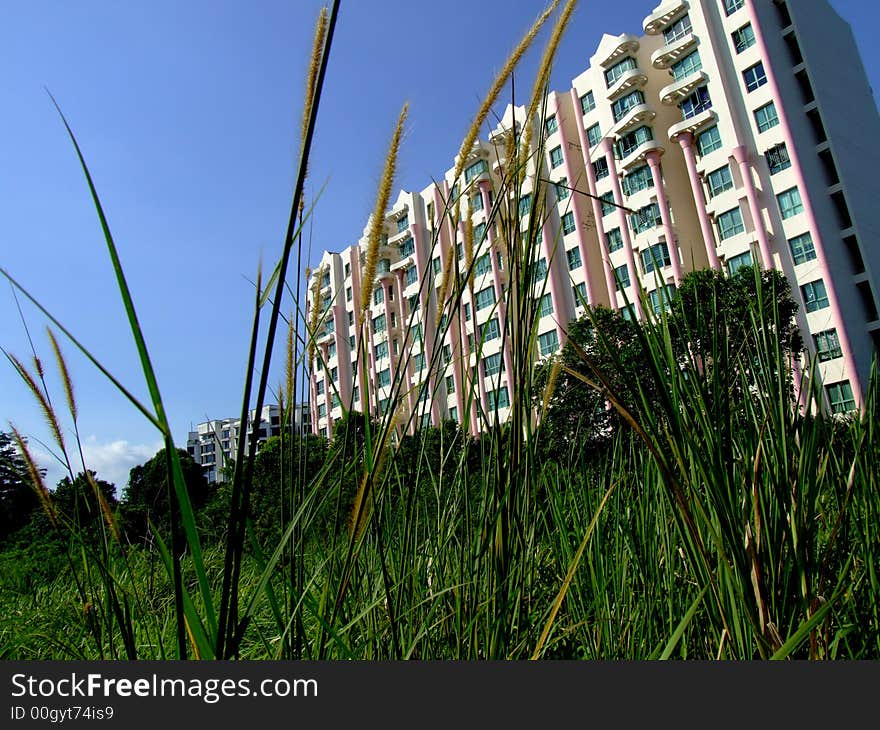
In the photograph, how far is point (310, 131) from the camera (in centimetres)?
41

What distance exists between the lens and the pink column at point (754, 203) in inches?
669

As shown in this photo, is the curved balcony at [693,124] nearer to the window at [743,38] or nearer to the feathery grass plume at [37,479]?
the window at [743,38]

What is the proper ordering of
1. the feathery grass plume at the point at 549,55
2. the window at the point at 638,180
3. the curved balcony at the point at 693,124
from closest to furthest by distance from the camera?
the feathery grass plume at the point at 549,55 < the curved balcony at the point at 693,124 < the window at the point at 638,180

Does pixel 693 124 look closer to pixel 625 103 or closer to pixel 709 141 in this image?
pixel 709 141

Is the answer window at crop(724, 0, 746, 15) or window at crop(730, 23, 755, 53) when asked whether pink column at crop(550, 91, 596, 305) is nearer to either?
window at crop(730, 23, 755, 53)

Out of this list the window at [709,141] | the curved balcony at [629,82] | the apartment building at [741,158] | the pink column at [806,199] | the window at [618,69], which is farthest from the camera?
the window at [618,69]

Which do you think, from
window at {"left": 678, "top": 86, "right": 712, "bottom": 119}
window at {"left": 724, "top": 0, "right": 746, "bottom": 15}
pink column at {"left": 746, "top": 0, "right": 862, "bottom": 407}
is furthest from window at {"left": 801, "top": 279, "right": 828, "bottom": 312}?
window at {"left": 724, "top": 0, "right": 746, "bottom": 15}

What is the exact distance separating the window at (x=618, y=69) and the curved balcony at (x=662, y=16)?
3.26 ft

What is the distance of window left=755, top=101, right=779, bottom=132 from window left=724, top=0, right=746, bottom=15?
317 centimetres

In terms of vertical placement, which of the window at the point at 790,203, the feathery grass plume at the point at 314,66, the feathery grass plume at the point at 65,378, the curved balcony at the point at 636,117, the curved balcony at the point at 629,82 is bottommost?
the feathery grass plume at the point at 65,378

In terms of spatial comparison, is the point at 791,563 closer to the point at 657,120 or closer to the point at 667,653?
the point at 667,653

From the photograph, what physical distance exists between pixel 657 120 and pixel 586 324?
443 inches

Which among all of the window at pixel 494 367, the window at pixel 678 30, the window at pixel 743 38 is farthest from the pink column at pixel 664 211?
the window at pixel 494 367

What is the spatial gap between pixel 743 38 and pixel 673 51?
2.05 metres
